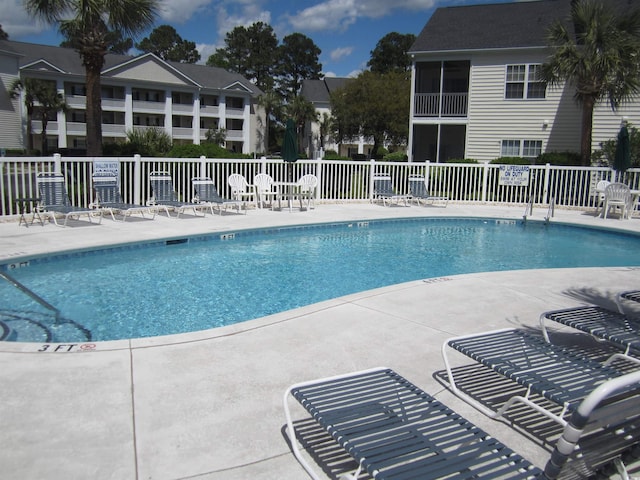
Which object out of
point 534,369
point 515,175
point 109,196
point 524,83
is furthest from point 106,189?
point 524,83

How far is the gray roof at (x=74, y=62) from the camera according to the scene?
4259cm

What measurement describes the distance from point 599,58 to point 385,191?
856cm

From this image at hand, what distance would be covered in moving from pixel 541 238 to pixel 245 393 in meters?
10.7

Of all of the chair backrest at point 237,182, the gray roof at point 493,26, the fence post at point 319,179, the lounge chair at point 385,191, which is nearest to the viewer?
the chair backrest at point 237,182

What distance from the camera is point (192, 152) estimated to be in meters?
16.1

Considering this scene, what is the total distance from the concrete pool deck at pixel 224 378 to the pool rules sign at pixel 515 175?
10490mm

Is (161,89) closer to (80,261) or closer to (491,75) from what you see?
(491,75)

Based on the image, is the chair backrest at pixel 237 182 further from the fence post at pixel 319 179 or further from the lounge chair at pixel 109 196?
the fence post at pixel 319 179

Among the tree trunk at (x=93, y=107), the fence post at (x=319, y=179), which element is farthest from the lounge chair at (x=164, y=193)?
the fence post at (x=319, y=179)

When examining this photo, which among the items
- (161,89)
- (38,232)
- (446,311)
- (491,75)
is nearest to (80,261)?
(38,232)

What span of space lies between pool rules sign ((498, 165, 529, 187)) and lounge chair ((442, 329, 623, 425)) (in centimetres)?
1419

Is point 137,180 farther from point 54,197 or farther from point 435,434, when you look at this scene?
point 435,434

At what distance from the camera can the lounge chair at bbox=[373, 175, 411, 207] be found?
1666cm

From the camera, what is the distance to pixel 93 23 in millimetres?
15711
